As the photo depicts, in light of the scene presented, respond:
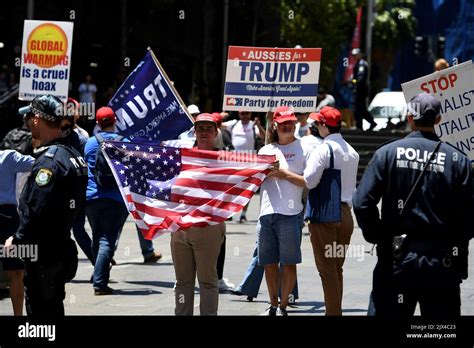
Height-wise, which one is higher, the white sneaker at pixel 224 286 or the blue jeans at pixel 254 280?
the blue jeans at pixel 254 280

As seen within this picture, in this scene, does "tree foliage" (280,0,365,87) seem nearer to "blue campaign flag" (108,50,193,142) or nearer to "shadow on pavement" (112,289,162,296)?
"blue campaign flag" (108,50,193,142)

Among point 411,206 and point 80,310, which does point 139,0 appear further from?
point 411,206

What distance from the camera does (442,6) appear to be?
166 ft

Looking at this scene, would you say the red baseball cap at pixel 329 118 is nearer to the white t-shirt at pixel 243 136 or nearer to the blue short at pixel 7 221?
the blue short at pixel 7 221

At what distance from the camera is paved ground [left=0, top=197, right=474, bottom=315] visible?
437 inches

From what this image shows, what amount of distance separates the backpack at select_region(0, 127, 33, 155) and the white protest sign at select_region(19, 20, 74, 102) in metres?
4.30

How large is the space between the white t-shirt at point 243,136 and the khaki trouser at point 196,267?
1019 cm

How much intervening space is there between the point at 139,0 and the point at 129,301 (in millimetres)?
25520

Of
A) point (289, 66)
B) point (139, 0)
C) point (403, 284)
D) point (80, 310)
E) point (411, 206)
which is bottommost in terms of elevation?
point (80, 310)

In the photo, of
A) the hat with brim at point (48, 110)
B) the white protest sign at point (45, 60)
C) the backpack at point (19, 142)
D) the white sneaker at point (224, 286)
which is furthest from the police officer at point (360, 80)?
the hat with brim at point (48, 110)

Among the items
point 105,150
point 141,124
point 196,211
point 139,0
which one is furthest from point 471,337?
point 139,0

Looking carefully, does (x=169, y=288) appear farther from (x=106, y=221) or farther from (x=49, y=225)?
(x=49, y=225)

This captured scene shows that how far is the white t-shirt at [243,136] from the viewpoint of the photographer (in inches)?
757

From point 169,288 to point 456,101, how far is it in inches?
152
